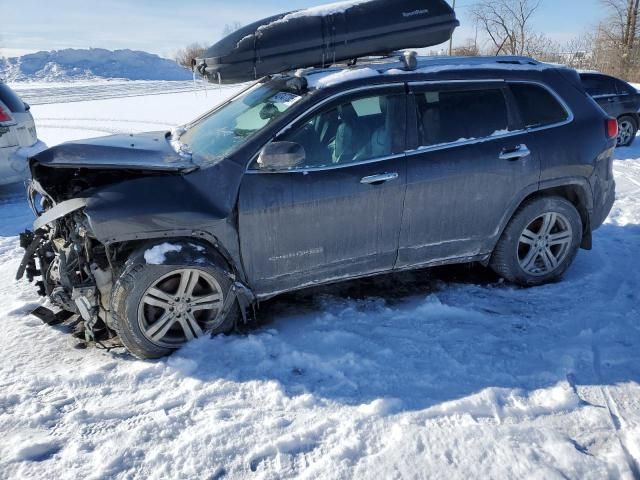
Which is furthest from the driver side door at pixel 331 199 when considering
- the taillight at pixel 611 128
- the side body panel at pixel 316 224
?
the taillight at pixel 611 128

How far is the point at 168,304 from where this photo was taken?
10.9 ft

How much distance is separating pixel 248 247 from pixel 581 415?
86.1 inches

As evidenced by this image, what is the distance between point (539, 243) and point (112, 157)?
3.36 m

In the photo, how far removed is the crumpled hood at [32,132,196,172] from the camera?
3299 mm

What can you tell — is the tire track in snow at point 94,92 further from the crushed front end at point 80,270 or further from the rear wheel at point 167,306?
the rear wheel at point 167,306

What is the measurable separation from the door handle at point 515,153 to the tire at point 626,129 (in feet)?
28.0

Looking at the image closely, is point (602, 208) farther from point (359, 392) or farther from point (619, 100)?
point (619, 100)

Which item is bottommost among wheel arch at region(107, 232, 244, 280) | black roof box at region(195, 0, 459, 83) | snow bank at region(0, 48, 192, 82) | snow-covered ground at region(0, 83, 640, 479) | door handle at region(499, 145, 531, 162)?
snow-covered ground at region(0, 83, 640, 479)

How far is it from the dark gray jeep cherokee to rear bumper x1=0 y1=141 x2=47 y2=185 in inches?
134

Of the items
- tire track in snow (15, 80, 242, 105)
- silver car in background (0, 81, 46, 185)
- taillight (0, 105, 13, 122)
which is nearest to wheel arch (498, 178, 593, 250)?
silver car in background (0, 81, 46, 185)

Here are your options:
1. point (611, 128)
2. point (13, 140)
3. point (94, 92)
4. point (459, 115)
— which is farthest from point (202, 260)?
point (94, 92)

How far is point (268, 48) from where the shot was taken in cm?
377

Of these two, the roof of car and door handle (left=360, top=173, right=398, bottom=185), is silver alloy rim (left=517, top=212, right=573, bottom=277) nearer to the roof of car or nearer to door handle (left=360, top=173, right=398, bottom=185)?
the roof of car

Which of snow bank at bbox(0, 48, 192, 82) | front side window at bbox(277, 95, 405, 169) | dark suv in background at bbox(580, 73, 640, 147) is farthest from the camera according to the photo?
snow bank at bbox(0, 48, 192, 82)
